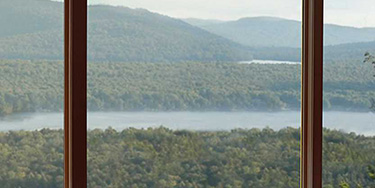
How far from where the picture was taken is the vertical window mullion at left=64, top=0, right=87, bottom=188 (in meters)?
2.27

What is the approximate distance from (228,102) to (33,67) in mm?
897

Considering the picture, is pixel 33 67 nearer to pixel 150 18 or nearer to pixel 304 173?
pixel 150 18

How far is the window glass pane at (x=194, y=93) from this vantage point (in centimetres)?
240

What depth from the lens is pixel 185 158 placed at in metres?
2.53

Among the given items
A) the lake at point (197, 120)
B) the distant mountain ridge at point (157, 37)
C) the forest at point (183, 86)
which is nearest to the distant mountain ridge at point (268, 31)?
the distant mountain ridge at point (157, 37)

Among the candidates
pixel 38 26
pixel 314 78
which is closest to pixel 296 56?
pixel 314 78

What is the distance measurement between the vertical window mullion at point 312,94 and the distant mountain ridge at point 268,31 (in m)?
0.06

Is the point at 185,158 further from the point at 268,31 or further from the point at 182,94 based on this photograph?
the point at 268,31

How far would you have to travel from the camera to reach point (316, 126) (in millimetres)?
2674

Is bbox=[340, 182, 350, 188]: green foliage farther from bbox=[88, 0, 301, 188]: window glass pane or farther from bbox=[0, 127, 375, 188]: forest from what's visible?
bbox=[88, 0, 301, 188]: window glass pane

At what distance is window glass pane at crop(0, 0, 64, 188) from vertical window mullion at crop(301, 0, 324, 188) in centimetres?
116

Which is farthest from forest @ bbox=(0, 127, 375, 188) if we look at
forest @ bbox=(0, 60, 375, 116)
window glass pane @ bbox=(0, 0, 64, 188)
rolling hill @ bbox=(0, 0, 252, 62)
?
rolling hill @ bbox=(0, 0, 252, 62)

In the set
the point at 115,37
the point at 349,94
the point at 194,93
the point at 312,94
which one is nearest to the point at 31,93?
the point at 115,37

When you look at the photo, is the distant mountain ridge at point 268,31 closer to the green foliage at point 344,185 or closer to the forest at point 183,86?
the forest at point 183,86
